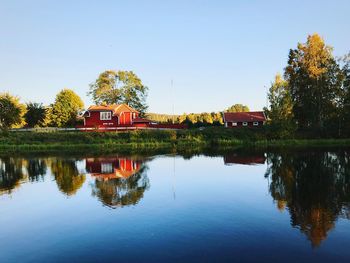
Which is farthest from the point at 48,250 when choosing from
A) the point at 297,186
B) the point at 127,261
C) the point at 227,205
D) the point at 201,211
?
the point at 297,186

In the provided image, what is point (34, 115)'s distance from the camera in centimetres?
7725

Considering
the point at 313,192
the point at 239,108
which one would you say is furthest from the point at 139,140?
the point at 239,108

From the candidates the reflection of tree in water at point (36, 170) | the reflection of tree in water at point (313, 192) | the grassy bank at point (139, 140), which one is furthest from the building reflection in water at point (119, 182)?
the grassy bank at point (139, 140)

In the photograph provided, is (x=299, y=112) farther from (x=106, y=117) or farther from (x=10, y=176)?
(x=10, y=176)

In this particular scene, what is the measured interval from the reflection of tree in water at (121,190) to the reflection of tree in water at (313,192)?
8.41 m

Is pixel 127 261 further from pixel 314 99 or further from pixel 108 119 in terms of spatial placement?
pixel 108 119

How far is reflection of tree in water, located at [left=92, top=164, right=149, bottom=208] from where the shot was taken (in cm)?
1801

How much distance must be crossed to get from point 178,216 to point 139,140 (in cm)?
4230

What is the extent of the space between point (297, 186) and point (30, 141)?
163 feet

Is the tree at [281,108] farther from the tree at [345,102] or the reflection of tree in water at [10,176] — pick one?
the reflection of tree in water at [10,176]

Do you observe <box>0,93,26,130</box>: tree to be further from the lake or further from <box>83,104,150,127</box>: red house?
the lake

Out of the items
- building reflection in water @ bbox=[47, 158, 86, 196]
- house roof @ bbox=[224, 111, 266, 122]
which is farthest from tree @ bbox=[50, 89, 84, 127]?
building reflection in water @ bbox=[47, 158, 86, 196]

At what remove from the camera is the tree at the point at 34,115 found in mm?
77562

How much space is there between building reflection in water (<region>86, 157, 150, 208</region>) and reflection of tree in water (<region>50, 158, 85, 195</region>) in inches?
48.7
